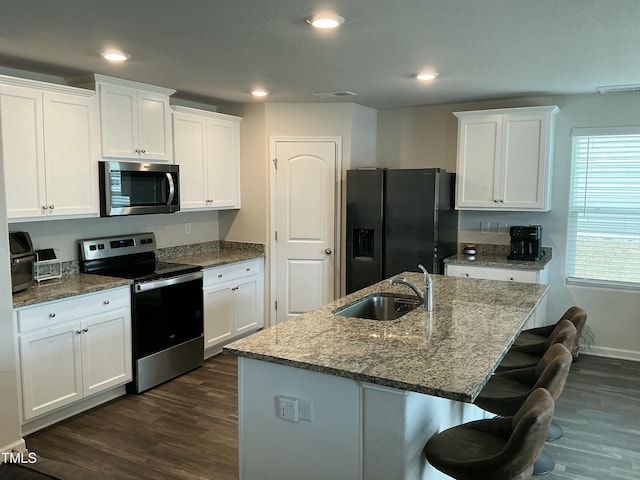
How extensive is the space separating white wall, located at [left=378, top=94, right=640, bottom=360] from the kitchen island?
2.77 meters

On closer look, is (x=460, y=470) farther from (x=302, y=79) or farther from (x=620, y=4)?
(x=302, y=79)

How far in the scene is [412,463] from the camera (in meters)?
1.97

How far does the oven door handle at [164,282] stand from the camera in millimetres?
3863

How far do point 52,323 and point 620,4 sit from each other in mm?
3579

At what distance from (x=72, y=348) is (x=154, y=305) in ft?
2.38

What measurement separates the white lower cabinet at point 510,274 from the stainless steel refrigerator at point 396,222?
0.17 m

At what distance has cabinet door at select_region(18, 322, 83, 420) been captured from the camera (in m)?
3.16

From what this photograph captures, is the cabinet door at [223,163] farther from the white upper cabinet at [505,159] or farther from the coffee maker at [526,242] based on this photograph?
the coffee maker at [526,242]

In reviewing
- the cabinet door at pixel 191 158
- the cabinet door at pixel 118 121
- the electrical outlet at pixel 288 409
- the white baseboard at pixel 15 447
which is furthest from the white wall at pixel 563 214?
the white baseboard at pixel 15 447

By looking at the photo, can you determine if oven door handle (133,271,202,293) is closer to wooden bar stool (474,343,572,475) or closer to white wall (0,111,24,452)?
white wall (0,111,24,452)

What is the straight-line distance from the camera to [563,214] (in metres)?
4.95

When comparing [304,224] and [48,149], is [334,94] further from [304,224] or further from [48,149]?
[48,149]

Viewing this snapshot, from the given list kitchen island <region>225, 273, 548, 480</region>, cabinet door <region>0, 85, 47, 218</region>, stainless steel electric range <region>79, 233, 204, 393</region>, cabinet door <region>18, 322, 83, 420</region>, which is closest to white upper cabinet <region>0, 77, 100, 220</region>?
cabinet door <region>0, 85, 47, 218</region>

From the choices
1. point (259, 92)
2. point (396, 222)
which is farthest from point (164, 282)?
point (396, 222)
